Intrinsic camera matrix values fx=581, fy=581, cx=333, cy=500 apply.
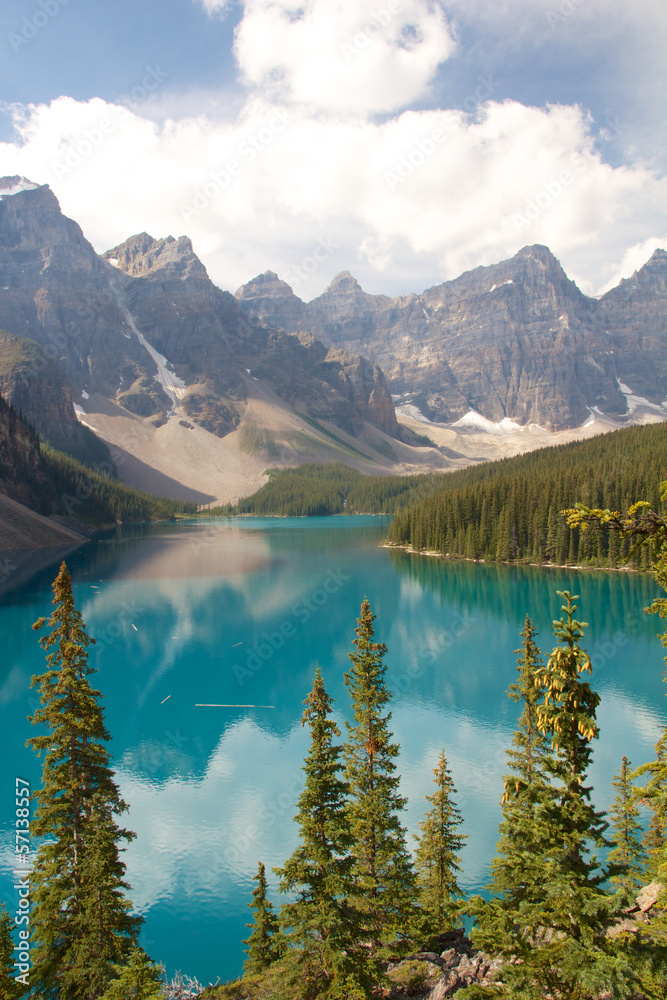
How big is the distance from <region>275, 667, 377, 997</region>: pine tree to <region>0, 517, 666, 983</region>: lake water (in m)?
7.06

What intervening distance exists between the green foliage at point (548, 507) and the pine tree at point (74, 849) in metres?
76.6

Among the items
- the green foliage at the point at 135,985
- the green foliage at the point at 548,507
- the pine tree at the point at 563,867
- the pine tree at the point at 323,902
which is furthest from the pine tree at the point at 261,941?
the green foliage at the point at 548,507

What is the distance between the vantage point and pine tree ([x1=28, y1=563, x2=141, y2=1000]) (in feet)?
42.4

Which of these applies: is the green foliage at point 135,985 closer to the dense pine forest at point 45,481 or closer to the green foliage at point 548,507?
the green foliage at point 548,507

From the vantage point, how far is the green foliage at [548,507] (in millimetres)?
90250

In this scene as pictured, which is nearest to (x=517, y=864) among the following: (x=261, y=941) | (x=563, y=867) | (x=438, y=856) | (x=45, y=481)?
(x=563, y=867)

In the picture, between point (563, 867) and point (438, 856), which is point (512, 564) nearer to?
point (438, 856)

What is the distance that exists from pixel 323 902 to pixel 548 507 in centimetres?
9010

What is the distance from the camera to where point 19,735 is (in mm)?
33875

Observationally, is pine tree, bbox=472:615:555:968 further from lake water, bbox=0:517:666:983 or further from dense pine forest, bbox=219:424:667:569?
dense pine forest, bbox=219:424:667:569

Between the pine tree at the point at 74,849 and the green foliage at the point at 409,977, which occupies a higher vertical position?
the pine tree at the point at 74,849

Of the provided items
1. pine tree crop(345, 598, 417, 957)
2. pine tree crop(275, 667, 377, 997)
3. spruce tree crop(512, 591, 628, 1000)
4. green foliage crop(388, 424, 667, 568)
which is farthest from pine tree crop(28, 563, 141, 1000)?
green foliage crop(388, 424, 667, 568)

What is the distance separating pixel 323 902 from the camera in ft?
41.2

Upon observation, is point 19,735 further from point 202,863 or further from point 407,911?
point 407,911
